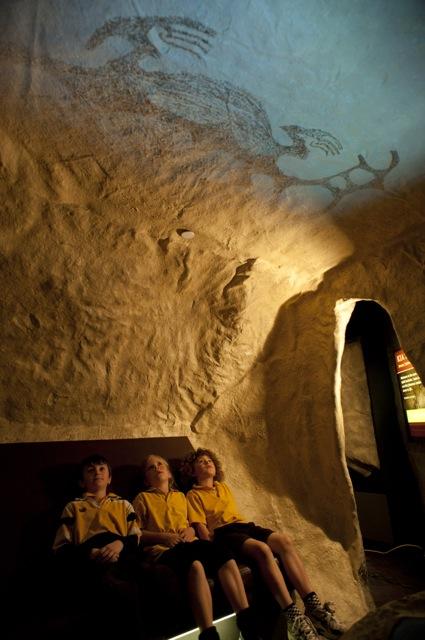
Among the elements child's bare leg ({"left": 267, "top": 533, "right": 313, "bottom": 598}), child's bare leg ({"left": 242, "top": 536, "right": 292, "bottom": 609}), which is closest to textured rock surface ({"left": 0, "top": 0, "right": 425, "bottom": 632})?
child's bare leg ({"left": 267, "top": 533, "right": 313, "bottom": 598})

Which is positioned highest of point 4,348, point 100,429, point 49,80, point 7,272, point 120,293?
point 49,80

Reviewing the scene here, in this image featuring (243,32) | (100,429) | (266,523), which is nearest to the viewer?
(243,32)

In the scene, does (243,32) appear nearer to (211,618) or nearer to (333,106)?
(333,106)

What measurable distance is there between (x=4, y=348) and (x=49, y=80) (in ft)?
5.69

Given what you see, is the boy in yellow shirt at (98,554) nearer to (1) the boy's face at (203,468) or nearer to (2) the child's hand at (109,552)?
(2) the child's hand at (109,552)

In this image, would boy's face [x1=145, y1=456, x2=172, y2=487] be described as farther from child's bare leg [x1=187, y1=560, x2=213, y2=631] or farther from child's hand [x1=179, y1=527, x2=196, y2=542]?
child's bare leg [x1=187, y1=560, x2=213, y2=631]

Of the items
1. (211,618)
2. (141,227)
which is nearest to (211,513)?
(211,618)

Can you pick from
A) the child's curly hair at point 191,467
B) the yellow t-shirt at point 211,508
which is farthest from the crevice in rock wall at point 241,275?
the yellow t-shirt at point 211,508

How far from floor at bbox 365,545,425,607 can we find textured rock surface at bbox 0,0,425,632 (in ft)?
1.78

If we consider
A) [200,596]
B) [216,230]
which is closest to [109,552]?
[200,596]

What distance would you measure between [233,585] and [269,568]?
0.94 ft

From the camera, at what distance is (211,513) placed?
105 inches

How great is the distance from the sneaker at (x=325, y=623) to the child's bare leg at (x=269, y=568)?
0.19 meters

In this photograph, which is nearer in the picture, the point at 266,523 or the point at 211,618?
the point at 211,618
